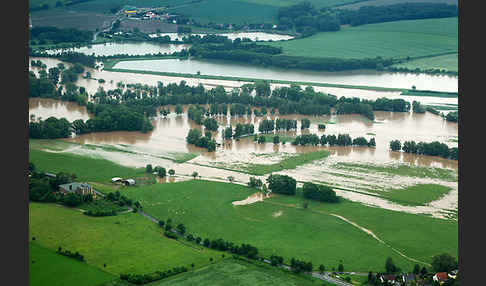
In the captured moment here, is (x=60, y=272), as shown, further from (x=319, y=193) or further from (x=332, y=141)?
(x=332, y=141)

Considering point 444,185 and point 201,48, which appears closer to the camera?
point 444,185

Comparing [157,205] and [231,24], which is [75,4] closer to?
[231,24]

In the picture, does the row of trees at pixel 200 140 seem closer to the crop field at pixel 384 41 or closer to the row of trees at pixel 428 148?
the row of trees at pixel 428 148

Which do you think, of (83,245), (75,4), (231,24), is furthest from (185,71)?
(83,245)

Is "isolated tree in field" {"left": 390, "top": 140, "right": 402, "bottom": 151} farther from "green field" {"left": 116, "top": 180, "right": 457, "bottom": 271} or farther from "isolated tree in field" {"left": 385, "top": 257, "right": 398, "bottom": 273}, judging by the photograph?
"isolated tree in field" {"left": 385, "top": 257, "right": 398, "bottom": 273}

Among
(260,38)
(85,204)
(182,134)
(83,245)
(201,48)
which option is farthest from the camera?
(260,38)

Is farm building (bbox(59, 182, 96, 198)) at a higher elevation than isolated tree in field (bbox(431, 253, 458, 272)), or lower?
higher

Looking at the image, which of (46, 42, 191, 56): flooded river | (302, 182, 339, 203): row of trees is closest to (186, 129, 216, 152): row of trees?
(302, 182, 339, 203): row of trees
